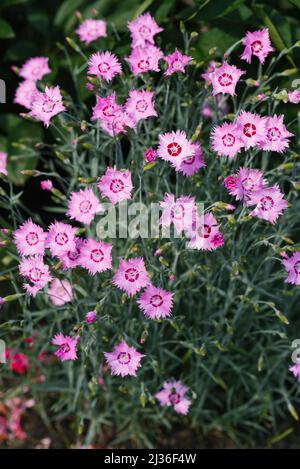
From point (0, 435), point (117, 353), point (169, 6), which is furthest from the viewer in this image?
point (0, 435)

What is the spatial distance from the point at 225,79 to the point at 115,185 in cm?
44

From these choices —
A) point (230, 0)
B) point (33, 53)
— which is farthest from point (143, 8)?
point (33, 53)

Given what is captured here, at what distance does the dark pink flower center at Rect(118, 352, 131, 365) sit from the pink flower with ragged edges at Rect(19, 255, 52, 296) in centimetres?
32

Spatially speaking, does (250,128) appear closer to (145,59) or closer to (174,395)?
(145,59)

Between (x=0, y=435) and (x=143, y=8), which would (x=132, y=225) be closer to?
(x=143, y=8)

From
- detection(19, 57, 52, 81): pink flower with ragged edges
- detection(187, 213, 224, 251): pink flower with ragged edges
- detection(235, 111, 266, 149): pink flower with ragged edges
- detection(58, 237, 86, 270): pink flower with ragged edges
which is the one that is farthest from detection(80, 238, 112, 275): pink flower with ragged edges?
detection(19, 57, 52, 81): pink flower with ragged edges

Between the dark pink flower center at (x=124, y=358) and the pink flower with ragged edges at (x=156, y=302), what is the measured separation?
0.16 m

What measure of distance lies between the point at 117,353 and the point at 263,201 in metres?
0.60

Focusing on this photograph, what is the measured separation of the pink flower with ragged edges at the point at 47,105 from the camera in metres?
1.66

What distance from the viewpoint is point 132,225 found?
6.26 feet

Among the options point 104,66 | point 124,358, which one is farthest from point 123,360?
point 104,66

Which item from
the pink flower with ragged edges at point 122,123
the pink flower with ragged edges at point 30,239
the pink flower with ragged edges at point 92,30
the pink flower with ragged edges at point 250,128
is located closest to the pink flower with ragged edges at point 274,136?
the pink flower with ragged edges at point 250,128

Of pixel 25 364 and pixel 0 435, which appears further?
pixel 25 364

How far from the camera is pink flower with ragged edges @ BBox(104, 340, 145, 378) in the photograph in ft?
5.74
